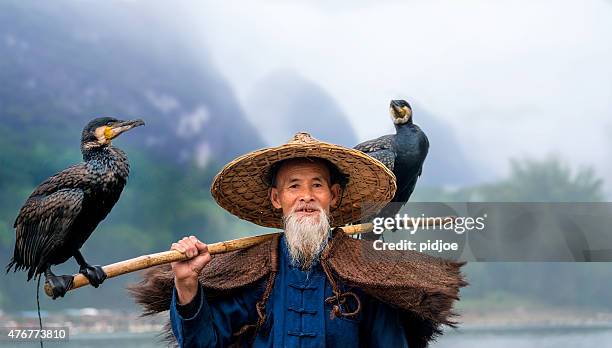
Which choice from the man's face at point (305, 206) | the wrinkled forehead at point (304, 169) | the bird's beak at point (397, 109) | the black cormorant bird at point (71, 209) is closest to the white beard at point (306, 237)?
the man's face at point (305, 206)

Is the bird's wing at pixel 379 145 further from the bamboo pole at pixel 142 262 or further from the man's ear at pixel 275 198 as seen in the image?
the bamboo pole at pixel 142 262

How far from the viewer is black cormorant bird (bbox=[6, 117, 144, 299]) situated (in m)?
2.23

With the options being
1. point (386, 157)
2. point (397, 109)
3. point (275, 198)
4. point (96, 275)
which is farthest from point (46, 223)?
point (397, 109)

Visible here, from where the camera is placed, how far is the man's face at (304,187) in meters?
2.40

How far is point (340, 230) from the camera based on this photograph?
252 centimetres

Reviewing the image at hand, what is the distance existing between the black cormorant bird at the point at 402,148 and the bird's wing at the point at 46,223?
1.33 meters

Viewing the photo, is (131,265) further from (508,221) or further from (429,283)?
(508,221)

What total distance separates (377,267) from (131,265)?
65 cm

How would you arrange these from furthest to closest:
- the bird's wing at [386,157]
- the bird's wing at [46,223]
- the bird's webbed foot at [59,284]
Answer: the bird's wing at [386,157], the bird's wing at [46,223], the bird's webbed foot at [59,284]

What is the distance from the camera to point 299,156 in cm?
243

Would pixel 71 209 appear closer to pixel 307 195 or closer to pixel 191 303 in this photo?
pixel 191 303

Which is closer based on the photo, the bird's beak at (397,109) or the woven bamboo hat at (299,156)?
the woven bamboo hat at (299,156)

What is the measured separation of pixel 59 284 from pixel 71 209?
21 cm

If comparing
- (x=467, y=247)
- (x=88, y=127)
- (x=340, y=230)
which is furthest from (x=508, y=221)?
(x=88, y=127)
